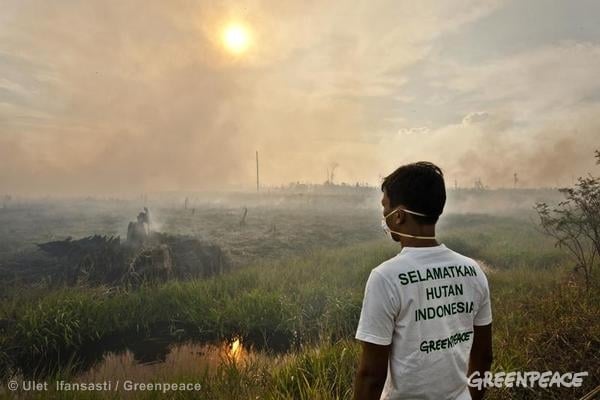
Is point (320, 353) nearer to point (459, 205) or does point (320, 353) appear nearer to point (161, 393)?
point (161, 393)

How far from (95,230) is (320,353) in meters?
15.7

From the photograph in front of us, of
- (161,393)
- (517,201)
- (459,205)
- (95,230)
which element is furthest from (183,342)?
Answer: (517,201)

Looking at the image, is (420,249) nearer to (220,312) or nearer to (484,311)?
(484,311)

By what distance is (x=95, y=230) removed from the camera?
17.9 metres

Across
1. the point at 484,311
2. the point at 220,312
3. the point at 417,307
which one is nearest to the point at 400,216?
the point at 417,307

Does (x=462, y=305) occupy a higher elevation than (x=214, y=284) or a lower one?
higher

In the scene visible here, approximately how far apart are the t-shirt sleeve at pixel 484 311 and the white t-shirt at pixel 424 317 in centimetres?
1

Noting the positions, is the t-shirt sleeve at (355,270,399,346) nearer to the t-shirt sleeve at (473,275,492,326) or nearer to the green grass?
the t-shirt sleeve at (473,275,492,326)

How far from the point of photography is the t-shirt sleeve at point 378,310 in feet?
5.30

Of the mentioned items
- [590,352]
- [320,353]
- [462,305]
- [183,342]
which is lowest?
[183,342]

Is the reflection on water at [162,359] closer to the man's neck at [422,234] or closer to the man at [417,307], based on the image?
the man at [417,307]

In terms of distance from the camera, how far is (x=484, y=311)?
198 centimetres

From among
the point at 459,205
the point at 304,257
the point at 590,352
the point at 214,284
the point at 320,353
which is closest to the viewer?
the point at 590,352

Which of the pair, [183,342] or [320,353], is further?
[183,342]
